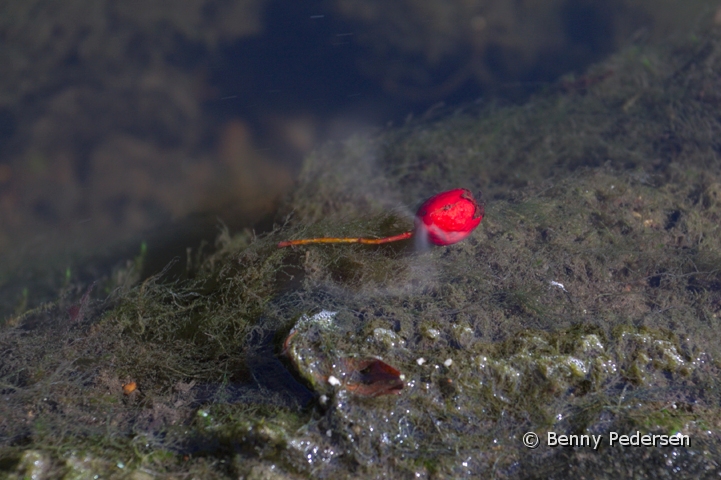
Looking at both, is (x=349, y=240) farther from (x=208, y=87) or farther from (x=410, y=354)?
(x=208, y=87)

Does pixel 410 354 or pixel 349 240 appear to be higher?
pixel 349 240

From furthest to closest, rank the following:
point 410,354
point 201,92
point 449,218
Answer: point 201,92 < point 449,218 < point 410,354

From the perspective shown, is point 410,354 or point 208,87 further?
point 208,87

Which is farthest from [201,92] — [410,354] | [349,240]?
[410,354]

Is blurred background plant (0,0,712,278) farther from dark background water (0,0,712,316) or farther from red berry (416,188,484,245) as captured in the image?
red berry (416,188,484,245)

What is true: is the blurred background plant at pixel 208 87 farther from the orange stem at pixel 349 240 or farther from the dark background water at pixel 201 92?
the orange stem at pixel 349 240

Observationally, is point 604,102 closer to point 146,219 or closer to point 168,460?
point 146,219

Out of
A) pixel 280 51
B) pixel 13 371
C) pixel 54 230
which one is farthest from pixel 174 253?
pixel 280 51
